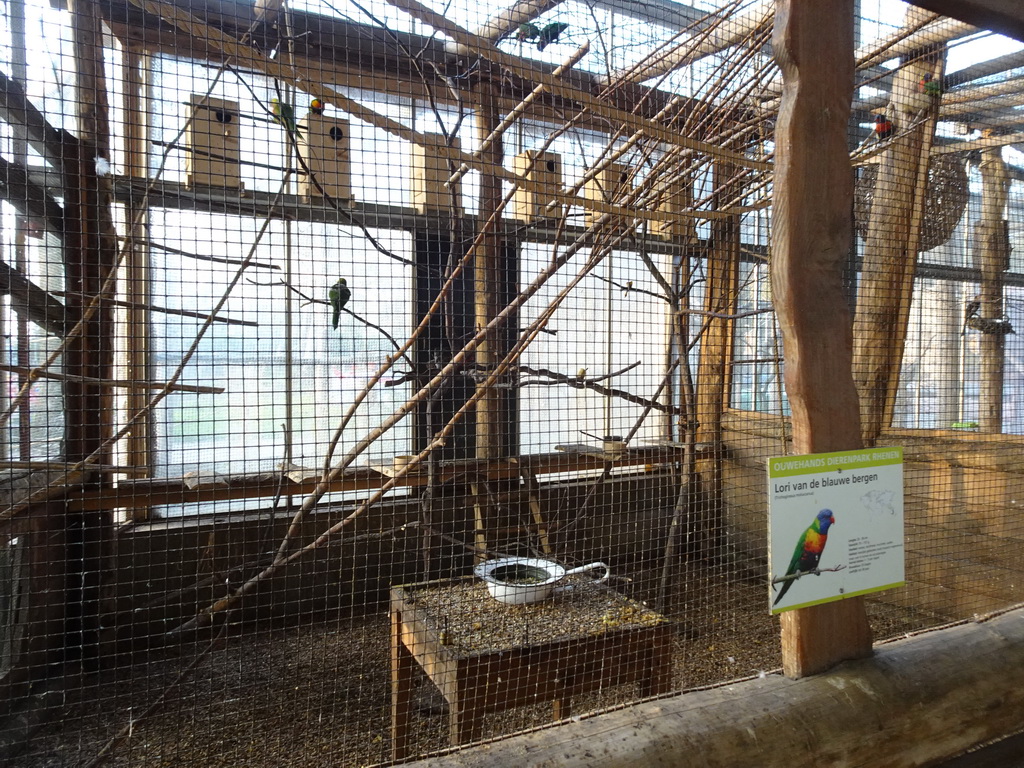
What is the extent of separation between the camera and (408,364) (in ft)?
7.87

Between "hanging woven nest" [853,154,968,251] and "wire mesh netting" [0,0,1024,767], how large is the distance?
2 cm

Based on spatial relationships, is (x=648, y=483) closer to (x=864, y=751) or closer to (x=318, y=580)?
(x=318, y=580)

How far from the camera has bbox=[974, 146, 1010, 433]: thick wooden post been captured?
2.83 m

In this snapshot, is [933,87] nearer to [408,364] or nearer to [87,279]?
[408,364]

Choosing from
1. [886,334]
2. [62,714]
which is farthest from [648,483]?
[62,714]

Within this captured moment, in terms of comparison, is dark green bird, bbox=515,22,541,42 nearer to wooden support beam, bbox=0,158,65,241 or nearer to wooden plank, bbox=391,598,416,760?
wooden support beam, bbox=0,158,65,241

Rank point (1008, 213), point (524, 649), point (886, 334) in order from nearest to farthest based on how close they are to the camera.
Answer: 1. point (524, 649)
2. point (886, 334)
3. point (1008, 213)

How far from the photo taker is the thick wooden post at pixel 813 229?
3.48 feet

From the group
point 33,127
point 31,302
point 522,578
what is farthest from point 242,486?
point 33,127

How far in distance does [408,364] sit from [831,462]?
1638 millimetres

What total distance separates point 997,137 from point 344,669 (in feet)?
11.5

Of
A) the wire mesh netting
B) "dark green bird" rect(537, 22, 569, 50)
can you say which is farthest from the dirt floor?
"dark green bird" rect(537, 22, 569, 50)

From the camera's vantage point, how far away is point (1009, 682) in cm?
127

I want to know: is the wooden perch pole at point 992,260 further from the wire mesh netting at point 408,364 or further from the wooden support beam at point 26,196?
the wooden support beam at point 26,196
